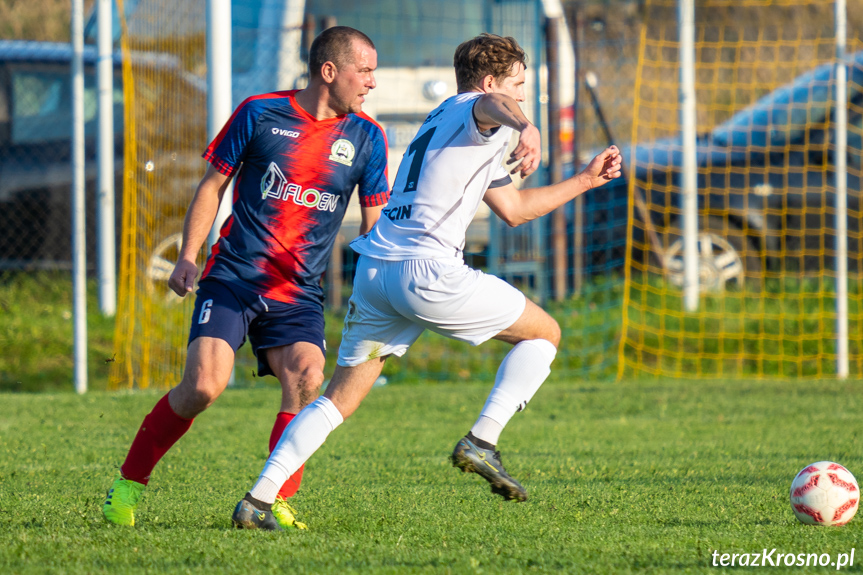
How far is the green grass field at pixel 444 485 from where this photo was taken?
3078 millimetres

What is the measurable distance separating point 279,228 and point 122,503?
1.15 m

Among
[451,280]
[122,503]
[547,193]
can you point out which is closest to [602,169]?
[547,193]

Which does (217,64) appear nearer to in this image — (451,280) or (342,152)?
(342,152)

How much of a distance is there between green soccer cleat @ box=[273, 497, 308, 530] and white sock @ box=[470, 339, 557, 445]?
71 centimetres

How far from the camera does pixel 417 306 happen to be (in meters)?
3.32

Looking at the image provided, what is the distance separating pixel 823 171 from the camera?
9.74 meters

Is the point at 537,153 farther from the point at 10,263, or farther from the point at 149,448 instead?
the point at 10,263

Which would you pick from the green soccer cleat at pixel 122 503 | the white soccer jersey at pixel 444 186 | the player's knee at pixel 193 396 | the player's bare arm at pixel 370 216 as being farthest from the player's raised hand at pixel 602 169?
the green soccer cleat at pixel 122 503

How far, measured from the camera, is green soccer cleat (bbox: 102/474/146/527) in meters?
3.58

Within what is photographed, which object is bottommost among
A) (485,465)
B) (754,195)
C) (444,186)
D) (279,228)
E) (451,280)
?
(485,465)

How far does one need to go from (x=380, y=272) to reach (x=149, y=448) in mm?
1116

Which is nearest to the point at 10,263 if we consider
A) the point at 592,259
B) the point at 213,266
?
the point at 592,259

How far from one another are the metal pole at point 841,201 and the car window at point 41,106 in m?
6.97
